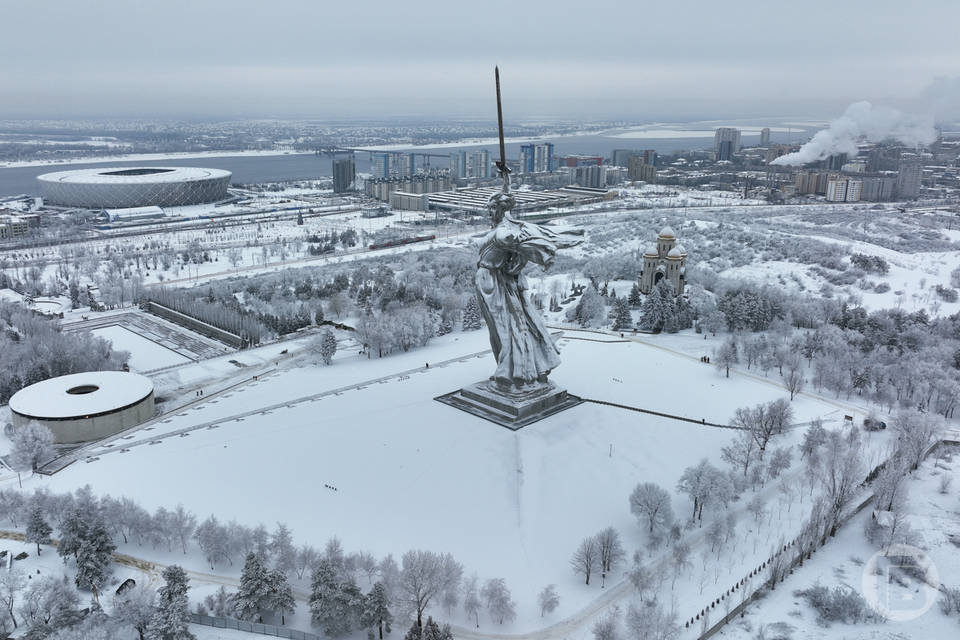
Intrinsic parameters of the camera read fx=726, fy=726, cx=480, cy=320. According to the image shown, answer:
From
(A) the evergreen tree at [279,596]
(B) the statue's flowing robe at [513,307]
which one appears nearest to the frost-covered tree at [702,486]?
(B) the statue's flowing robe at [513,307]

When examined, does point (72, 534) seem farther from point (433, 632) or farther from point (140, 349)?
point (140, 349)

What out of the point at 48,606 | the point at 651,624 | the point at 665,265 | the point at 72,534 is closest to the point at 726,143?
the point at 665,265

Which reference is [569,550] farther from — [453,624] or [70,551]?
[70,551]

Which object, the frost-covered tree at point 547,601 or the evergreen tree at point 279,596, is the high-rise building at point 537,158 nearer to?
the frost-covered tree at point 547,601

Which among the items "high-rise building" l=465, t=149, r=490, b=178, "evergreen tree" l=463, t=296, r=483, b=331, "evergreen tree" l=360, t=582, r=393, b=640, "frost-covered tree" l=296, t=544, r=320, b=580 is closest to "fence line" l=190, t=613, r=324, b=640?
"evergreen tree" l=360, t=582, r=393, b=640

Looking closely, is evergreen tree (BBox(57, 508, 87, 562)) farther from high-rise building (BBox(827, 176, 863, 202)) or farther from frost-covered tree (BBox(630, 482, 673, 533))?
high-rise building (BBox(827, 176, 863, 202))
